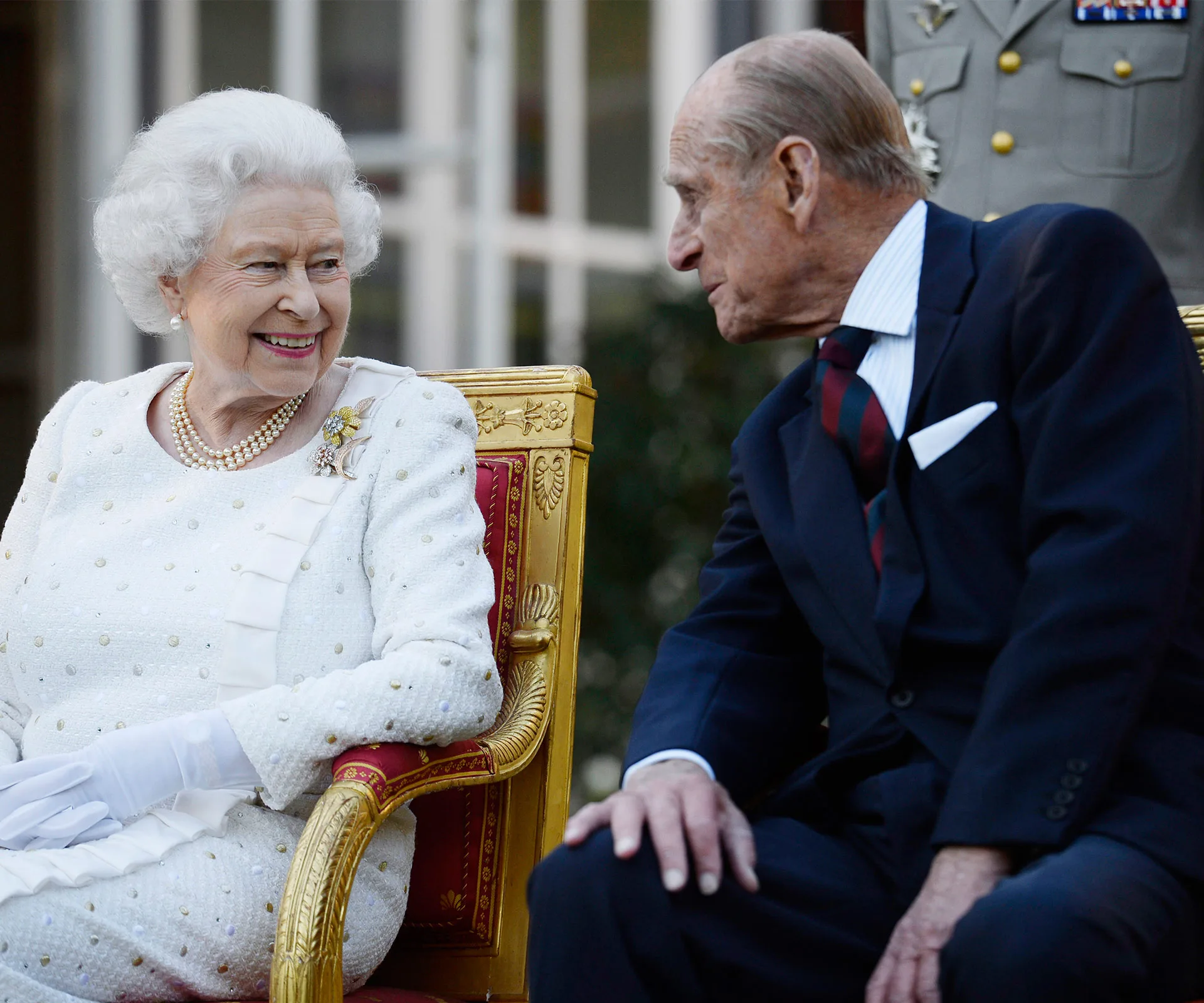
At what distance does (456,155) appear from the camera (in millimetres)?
5801

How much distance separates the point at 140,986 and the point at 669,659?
2.55 ft

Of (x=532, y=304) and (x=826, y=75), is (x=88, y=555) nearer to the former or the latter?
(x=826, y=75)

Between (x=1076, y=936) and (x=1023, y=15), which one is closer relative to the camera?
(x=1076, y=936)

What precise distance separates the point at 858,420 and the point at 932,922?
0.60m

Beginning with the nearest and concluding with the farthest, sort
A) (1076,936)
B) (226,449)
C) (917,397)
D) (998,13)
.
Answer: (1076,936) < (917,397) < (226,449) < (998,13)

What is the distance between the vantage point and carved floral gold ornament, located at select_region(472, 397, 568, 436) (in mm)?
2730

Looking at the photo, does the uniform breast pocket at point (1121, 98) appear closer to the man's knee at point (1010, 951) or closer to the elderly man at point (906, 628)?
the elderly man at point (906, 628)

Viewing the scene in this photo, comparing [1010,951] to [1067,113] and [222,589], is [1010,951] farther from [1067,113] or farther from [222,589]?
[1067,113]

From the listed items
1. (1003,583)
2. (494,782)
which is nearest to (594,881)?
(1003,583)

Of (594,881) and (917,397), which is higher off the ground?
(917,397)

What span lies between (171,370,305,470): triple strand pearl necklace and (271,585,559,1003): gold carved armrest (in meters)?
0.57

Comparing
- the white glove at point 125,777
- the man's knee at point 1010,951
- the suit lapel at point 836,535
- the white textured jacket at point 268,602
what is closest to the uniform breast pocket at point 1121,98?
the suit lapel at point 836,535

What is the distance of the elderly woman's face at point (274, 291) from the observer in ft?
8.04

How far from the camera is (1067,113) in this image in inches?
112
